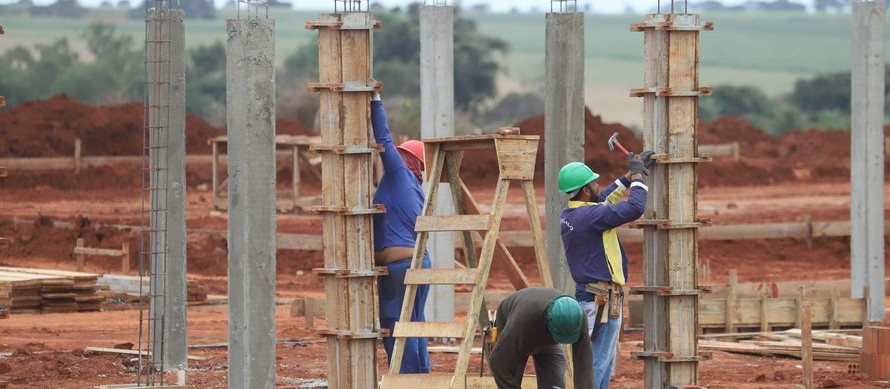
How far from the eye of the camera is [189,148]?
4650 centimetres

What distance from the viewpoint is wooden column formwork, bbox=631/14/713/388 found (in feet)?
39.6

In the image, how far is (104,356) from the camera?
666 inches

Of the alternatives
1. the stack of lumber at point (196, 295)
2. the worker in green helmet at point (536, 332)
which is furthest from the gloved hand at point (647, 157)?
the stack of lumber at point (196, 295)

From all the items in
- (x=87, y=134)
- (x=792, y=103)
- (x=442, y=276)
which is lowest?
(x=442, y=276)

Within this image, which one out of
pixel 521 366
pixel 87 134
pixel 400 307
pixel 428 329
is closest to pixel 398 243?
pixel 400 307

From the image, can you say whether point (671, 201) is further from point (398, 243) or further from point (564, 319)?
point (564, 319)

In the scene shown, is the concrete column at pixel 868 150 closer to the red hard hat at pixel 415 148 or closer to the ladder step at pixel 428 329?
the red hard hat at pixel 415 148

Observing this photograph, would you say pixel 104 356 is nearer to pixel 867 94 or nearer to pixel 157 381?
pixel 157 381

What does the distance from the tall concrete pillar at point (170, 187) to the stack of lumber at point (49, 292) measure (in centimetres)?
600

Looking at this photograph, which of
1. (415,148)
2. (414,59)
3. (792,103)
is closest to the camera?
(415,148)

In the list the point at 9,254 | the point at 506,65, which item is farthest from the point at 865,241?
the point at 506,65

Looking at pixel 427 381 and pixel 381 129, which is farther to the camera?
pixel 381 129

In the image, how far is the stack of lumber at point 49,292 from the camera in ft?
68.8

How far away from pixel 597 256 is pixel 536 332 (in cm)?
207
